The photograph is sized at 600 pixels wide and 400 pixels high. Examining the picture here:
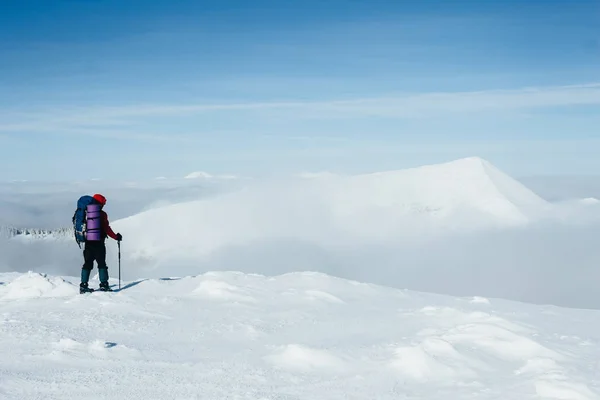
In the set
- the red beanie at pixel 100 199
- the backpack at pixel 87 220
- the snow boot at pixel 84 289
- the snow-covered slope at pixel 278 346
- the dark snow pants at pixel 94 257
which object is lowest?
the snow-covered slope at pixel 278 346

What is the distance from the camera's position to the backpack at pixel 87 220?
1332 cm

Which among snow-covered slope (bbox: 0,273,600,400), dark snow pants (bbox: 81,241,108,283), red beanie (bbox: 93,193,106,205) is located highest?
red beanie (bbox: 93,193,106,205)

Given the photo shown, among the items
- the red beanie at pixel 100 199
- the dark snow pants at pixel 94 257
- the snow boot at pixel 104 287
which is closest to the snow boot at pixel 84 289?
the dark snow pants at pixel 94 257

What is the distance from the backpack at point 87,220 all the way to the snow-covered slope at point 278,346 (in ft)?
4.85

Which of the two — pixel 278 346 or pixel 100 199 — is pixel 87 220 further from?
pixel 278 346

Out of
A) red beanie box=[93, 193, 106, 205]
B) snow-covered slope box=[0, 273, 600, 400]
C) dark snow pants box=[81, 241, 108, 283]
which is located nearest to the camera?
snow-covered slope box=[0, 273, 600, 400]

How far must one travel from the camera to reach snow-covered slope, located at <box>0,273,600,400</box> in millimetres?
6906

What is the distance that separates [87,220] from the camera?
43.8ft

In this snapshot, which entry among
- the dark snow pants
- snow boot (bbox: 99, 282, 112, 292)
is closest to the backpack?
the dark snow pants

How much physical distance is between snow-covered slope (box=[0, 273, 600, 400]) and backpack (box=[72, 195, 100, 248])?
1.48 metres

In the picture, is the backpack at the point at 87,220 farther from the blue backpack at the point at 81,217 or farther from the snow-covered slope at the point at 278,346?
the snow-covered slope at the point at 278,346

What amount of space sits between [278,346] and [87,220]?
23.0 ft

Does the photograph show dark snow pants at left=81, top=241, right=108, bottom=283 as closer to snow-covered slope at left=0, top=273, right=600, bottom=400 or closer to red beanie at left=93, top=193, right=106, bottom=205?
snow-covered slope at left=0, top=273, right=600, bottom=400

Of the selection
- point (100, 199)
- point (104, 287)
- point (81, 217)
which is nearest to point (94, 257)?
point (104, 287)
